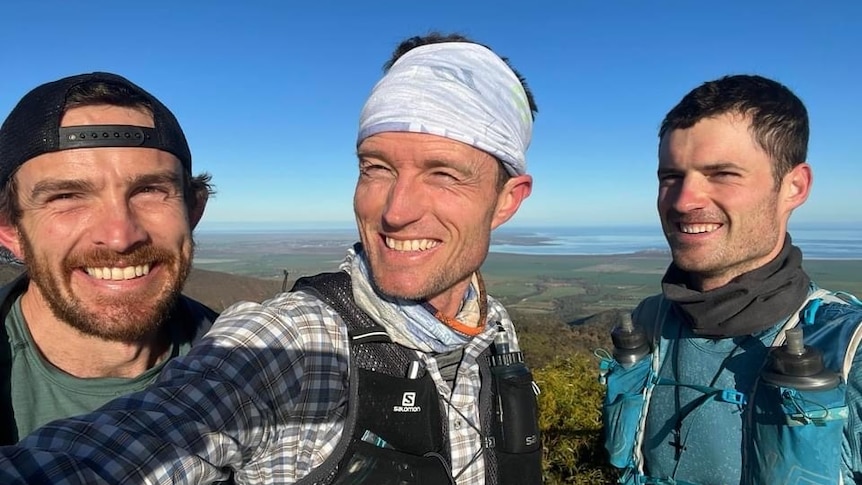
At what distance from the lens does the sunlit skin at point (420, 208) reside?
202 cm

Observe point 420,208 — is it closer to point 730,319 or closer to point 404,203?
point 404,203

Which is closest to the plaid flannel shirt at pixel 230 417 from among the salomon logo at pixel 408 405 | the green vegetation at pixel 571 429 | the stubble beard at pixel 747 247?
the salomon logo at pixel 408 405

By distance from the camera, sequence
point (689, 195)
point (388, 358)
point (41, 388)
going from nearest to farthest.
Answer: point (388, 358)
point (41, 388)
point (689, 195)

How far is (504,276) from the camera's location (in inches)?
2285

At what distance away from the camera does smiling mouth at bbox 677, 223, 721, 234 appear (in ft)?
8.82

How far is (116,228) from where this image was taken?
6.81ft

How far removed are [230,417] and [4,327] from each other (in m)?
1.44

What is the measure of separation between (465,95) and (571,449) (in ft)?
10.9

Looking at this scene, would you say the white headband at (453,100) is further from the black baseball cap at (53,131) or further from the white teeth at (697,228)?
the white teeth at (697,228)

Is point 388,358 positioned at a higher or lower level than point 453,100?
lower

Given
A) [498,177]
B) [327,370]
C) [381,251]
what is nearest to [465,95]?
[498,177]

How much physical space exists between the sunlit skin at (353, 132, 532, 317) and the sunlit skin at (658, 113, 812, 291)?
1.18 metres

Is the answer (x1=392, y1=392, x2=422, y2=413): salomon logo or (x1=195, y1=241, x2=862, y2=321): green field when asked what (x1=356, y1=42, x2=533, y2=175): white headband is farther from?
(x1=195, y1=241, x2=862, y2=321): green field

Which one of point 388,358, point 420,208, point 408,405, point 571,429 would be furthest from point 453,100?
point 571,429
